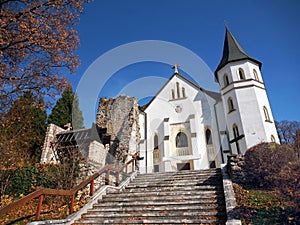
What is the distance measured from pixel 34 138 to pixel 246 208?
1697 cm

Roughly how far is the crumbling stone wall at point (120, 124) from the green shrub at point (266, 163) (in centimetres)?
987

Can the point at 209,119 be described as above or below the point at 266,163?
above

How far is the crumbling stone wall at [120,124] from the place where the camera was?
15453mm

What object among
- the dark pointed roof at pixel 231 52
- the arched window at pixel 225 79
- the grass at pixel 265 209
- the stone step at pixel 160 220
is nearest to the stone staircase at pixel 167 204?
the stone step at pixel 160 220

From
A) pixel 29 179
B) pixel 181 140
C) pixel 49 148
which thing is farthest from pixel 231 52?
pixel 29 179

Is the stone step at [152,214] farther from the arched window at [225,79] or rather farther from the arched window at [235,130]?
the arched window at [225,79]

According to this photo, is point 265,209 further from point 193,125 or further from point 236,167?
point 193,125

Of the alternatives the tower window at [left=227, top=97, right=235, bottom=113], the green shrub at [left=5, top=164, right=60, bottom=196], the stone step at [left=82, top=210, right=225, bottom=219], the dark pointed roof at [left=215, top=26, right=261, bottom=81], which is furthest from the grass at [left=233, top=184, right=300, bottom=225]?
the dark pointed roof at [left=215, top=26, right=261, bottom=81]

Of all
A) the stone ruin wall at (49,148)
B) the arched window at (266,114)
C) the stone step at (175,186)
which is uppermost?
the arched window at (266,114)

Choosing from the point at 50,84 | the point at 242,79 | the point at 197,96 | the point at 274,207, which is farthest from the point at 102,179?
the point at 242,79

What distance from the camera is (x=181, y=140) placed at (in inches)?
658

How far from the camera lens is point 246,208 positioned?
4.79 m

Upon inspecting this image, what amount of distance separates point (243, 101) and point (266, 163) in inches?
343

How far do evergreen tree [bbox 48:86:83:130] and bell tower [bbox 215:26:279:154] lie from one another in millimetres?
15077
